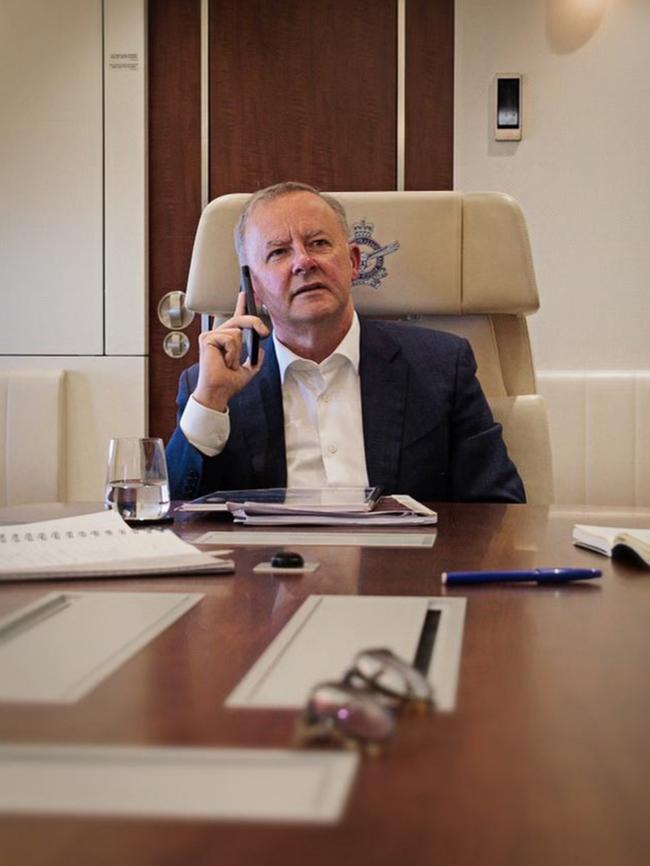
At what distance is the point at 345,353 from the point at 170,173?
1.98 m

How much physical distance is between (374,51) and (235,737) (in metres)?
3.73

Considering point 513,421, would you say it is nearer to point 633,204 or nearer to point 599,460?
point 599,460

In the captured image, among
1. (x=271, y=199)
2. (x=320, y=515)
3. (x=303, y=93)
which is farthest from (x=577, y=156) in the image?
(x=320, y=515)

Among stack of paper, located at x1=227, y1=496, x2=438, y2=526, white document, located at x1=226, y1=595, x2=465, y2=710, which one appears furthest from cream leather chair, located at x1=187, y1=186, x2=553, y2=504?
white document, located at x1=226, y1=595, x2=465, y2=710

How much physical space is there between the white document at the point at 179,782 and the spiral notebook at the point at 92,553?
1.62ft

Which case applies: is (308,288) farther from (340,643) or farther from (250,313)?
(340,643)

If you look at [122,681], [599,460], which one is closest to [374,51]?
[599,460]

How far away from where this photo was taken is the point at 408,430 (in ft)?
7.00

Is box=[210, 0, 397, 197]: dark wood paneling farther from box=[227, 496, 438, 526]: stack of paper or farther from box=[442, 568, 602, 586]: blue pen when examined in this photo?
box=[442, 568, 602, 586]: blue pen

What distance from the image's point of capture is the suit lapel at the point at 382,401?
2.10 m

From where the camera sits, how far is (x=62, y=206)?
12.9 feet

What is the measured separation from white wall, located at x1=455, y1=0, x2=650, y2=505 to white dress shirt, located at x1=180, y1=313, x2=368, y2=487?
1698 millimetres

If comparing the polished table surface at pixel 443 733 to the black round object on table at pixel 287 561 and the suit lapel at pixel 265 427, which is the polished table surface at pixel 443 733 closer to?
the black round object on table at pixel 287 561

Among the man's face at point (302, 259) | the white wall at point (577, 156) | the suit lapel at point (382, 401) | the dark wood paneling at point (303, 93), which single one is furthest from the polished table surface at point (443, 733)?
the dark wood paneling at point (303, 93)
